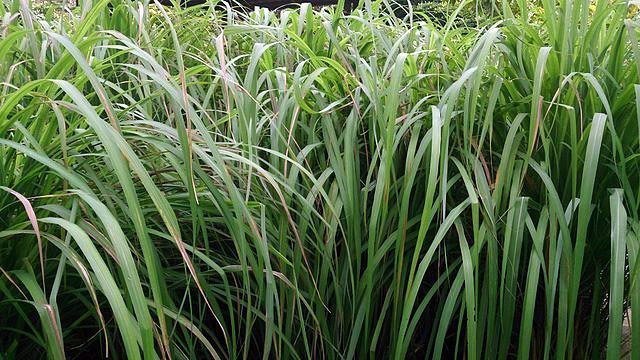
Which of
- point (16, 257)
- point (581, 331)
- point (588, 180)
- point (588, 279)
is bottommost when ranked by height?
point (581, 331)

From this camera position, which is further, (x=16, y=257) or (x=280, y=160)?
(x=280, y=160)

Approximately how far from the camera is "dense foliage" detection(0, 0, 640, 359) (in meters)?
1.25

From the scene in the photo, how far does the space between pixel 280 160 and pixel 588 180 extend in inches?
24.7

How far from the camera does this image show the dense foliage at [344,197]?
1.25 meters

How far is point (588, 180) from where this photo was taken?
1351 mm

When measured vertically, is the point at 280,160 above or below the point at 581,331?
above

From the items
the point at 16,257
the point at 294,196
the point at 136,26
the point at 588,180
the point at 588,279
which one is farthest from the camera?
the point at 136,26

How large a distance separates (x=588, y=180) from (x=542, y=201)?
0.74 feet

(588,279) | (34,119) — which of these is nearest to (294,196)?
(34,119)

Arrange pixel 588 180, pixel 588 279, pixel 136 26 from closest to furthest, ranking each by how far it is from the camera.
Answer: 1. pixel 588 180
2. pixel 588 279
3. pixel 136 26

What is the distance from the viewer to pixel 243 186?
1444mm

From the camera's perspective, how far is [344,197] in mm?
1510

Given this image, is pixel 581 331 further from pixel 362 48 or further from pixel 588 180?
pixel 362 48

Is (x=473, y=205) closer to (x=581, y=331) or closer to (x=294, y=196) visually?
(x=294, y=196)
